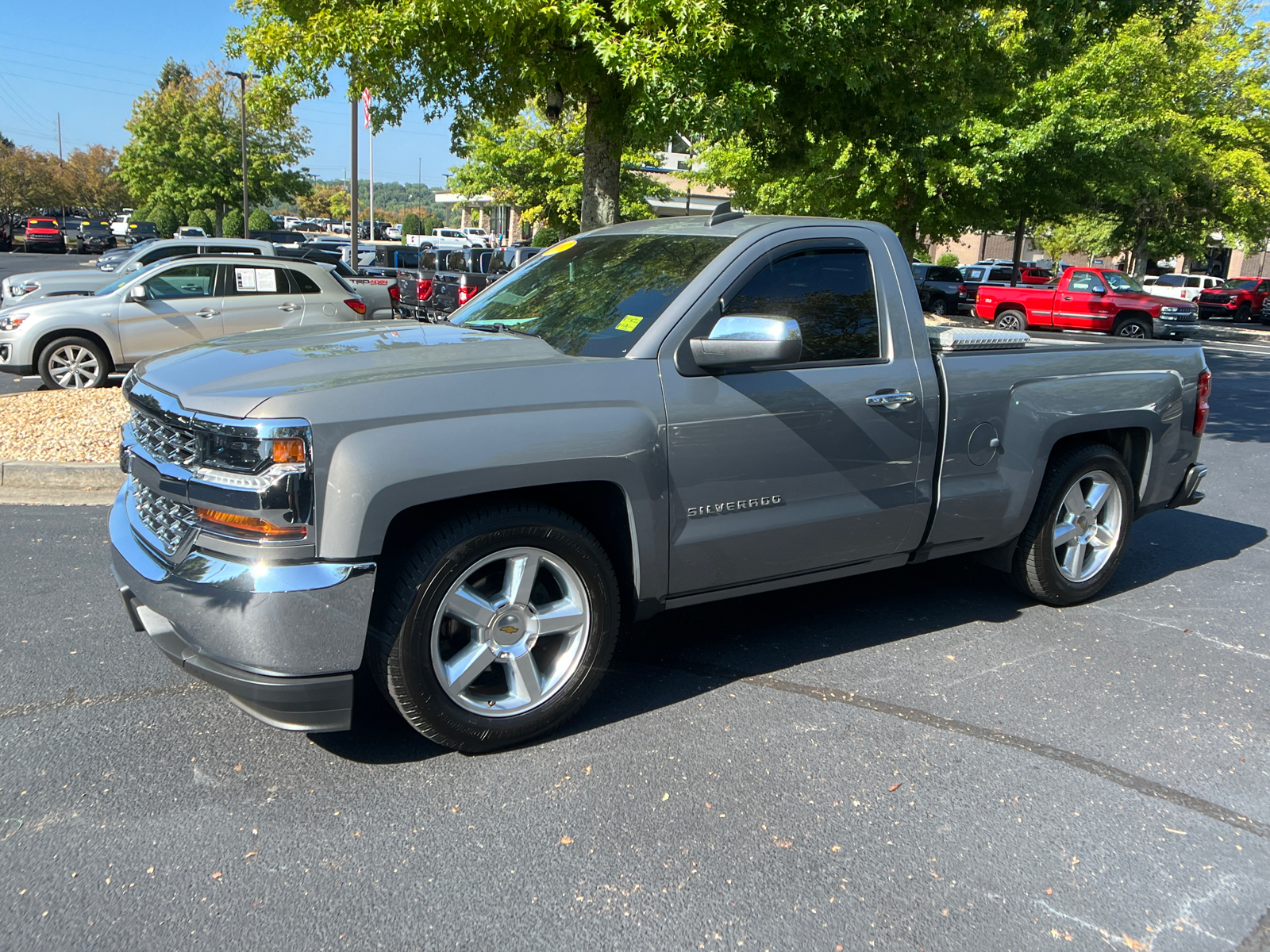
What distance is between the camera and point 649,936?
2582 mm

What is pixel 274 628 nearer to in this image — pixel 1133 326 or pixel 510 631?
pixel 510 631

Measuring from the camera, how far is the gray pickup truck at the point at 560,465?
2.98 m

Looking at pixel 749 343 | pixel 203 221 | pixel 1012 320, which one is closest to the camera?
pixel 749 343

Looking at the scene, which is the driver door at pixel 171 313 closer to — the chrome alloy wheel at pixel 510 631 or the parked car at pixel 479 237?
the chrome alloy wheel at pixel 510 631

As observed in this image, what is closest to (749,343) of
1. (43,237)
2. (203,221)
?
(203,221)

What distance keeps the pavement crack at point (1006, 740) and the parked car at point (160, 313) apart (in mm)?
8549

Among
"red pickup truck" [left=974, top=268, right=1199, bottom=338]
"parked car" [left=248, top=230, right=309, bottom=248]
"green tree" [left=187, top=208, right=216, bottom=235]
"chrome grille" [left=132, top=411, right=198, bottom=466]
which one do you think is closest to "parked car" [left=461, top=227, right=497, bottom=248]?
"parked car" [left=248, top=230, right=309, bottom=248]

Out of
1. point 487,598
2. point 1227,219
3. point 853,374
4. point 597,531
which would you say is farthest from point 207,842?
point 1227,219

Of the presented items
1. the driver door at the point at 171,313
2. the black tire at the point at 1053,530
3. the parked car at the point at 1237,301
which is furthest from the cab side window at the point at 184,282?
the parked car at the point at 1237,301

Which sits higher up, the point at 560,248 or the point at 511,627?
the point at 560,248

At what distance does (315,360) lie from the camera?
337cm

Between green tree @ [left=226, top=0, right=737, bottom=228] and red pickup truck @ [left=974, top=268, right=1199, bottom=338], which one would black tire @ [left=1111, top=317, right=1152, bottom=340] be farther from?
green tree @ [left=226, top=0, right=737, bottom=228]

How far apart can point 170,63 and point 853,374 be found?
3787 inches

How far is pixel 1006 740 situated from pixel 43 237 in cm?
5510
